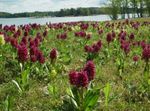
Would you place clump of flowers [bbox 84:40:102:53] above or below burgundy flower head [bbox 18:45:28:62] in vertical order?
below

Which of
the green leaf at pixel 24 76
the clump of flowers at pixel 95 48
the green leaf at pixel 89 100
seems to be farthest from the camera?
the clump of flowers at pixel 95 48

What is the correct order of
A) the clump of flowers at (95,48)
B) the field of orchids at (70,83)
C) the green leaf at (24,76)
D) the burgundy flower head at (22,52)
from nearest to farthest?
the field of orchids at (70,83)
the green leaf at (24,76)
the burgundy flower head at (22,52)
the clump of flowers at (95,48)

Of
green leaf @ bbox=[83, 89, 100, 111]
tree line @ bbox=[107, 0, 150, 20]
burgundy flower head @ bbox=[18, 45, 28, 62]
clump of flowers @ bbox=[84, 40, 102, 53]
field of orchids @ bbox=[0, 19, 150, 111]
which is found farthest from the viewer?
tree line @ bbox=[107, 0, 150, 20]

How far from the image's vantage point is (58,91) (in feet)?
24.9

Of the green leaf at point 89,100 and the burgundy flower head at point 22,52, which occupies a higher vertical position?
the burgundy flower head at point 22,52

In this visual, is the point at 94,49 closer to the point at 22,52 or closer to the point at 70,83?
the point at 22,52

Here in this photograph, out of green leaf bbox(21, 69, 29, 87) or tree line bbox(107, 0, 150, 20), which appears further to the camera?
tree line bbox(107, 0, 150, 20)

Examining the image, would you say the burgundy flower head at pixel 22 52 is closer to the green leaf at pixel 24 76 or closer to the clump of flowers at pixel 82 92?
the green leaf at pixel 24 76

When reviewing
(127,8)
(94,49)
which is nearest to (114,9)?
(127,8)

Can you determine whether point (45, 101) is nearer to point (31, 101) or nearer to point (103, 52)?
point (31, 101)

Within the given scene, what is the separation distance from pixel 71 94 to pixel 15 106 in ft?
3.98

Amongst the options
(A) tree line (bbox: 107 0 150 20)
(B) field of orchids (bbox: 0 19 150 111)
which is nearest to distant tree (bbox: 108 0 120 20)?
(A) tree line (bbox: 107 0 150 20)

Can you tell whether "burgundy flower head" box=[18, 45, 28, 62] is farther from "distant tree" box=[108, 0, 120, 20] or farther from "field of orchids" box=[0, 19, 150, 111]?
"distant tree" box=[108, 0, 120, 20]

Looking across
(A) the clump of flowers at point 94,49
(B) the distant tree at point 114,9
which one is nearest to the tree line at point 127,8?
(B) the distant tree at point 114,9
